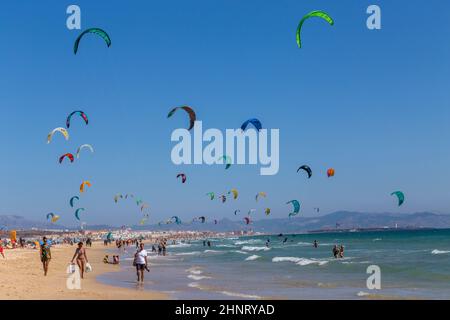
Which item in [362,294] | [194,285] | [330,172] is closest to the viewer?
[362,294]

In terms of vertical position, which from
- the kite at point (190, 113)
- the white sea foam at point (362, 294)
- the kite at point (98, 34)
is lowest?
the white sea foam at point (362, 294)

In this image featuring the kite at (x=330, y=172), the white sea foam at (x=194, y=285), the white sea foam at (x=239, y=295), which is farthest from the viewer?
the kite at (x=330, y=172)

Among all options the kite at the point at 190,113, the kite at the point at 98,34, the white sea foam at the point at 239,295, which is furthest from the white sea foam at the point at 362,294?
the kite at the point at 98,34

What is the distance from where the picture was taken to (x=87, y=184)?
3578 cm

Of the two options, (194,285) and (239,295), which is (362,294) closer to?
(239,295)

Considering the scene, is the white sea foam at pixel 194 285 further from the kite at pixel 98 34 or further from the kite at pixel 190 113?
the kite at pixel 98 34

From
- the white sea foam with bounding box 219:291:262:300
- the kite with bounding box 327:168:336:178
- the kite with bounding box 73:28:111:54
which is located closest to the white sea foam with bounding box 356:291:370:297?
the white sea foam with bounding box 219:291:262:300

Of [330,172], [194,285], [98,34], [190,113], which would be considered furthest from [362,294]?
[330,172]

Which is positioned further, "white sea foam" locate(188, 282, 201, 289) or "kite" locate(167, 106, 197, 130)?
"kite" locate(167, 106, 197, 130)

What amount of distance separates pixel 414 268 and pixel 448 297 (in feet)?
37.8

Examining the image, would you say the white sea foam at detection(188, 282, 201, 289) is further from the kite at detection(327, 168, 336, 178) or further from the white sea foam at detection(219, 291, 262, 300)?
the kite at detection(327, 168, 336, 178)

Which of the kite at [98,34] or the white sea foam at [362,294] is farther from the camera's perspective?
the kite at [98,34]

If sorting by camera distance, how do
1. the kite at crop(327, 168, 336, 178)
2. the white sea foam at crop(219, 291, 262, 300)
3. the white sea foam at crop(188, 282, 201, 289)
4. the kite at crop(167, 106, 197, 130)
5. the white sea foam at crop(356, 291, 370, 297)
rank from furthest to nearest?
the kite at crop(327, 168, 336, 178) < the kite at crop(167, 106, 197, 130) < the white sea foam at crop(188, 282, 201, 289) < the white sea foam at crop(356, 291, 370, 297) < the white sea foam at crop(219, 291, 262, 300)
